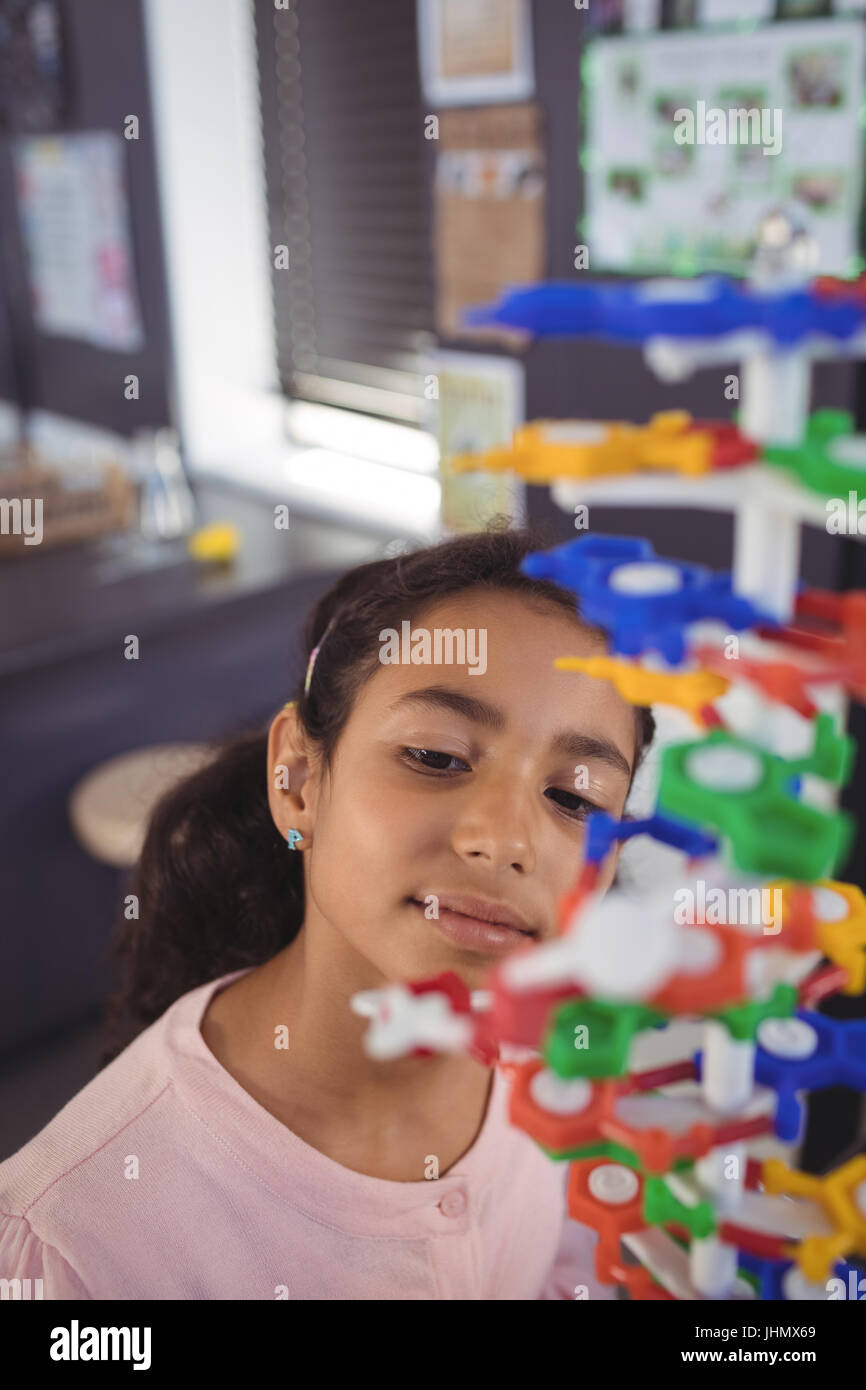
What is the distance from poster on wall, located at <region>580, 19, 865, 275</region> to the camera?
1308 mm

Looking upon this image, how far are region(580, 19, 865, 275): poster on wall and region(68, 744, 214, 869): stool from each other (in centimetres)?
97

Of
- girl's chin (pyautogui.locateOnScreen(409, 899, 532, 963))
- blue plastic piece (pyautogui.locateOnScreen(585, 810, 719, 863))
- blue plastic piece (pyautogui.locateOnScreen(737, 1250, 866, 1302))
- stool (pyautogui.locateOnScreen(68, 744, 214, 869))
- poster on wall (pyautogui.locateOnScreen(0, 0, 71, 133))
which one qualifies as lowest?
stool (pyautogui.locateOnScreen(68, 744, 214, 869))

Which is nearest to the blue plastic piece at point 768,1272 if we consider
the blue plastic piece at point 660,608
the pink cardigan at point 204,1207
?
the blue plastic piece at point 660,608

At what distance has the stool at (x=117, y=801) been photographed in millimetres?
1846

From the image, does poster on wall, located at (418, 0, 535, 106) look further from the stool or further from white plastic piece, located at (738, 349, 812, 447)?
white plastic piece, located at (738, 349, 812, 447)

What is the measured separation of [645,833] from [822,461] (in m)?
0.15

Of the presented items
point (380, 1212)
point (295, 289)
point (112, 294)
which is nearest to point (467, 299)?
point (295, 289)

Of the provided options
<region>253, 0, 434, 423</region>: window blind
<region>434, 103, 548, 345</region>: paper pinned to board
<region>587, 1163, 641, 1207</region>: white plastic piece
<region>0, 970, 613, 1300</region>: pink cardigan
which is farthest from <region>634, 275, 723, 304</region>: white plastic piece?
<region>253, 0, 434, 423</region>: window blind

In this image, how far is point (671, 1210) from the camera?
0.41 m

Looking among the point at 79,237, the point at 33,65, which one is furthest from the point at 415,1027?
the point at 33,65

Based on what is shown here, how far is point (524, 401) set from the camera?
1.83 metres

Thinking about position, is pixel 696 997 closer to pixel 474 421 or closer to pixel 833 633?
pixel 833 633
